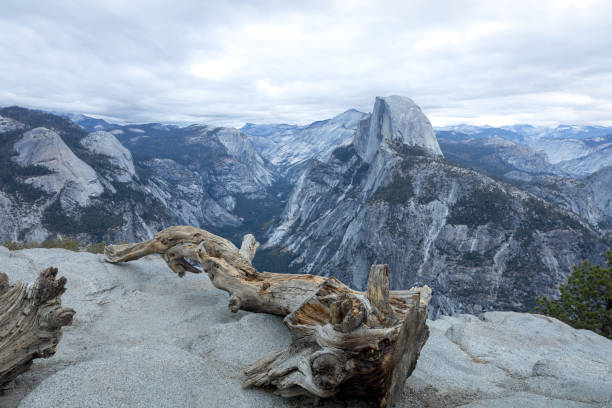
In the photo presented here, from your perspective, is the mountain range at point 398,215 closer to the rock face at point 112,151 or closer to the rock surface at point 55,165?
the rock surface at point 55,165

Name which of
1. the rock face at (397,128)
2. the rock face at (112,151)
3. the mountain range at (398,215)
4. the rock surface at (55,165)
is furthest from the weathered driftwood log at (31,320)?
the rock face at (112,151)

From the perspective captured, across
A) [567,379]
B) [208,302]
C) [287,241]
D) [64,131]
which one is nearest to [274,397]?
[208,302]

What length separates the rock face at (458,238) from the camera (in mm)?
84788

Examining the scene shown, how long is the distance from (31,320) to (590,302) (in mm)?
28814

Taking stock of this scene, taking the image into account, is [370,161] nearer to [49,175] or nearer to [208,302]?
[49,175]

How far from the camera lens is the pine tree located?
19156 millimetres

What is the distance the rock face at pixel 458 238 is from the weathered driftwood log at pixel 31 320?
94.0 m

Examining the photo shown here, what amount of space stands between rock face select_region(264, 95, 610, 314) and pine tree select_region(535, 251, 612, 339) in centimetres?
6891

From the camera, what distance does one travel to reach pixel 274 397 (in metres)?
7.27

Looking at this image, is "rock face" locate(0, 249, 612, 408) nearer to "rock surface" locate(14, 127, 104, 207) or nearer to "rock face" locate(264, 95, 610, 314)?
"rock face" locate(264, 95, 610, 314)

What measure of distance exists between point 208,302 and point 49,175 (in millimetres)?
130265

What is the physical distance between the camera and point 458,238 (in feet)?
315

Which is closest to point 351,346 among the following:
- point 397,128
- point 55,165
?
point 55,165

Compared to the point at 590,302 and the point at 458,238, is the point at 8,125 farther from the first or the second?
the point at 590,302
